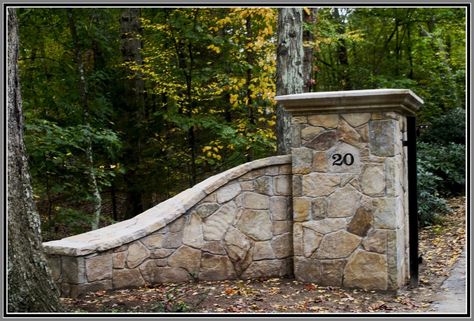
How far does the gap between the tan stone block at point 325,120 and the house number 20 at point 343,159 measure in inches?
12.0

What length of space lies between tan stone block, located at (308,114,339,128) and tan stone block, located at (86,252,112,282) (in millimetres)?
2403

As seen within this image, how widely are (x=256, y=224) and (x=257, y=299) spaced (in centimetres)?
96

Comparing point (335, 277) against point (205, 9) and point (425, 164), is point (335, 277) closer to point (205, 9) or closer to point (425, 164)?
point (425, 164)

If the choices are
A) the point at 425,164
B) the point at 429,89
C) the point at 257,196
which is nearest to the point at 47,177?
the point at 257,196

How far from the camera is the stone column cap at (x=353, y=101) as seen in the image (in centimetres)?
520

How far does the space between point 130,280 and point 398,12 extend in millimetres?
11877

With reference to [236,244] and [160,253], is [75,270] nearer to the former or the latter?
[160,253]

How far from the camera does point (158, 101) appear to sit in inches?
494

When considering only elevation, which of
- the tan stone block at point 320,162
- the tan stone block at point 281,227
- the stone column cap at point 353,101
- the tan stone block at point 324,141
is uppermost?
the stone column cap at point 353,101

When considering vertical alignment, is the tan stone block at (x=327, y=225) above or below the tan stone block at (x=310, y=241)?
above

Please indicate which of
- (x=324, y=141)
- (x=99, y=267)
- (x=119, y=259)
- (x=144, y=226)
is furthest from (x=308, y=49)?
(x=99, y=267)

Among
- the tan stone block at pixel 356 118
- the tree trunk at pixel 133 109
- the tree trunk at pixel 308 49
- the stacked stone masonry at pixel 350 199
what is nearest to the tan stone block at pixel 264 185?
the stacked stone masonry at pixel 350 199

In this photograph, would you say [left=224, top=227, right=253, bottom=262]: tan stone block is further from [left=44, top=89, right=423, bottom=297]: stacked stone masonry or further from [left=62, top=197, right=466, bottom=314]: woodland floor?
[left=62, top=197, right=466, bottom=314]: woodland floor

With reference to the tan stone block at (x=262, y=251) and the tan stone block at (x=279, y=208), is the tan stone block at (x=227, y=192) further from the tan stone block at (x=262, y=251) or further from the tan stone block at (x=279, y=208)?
the tan stone block at (x=262, y=251)
